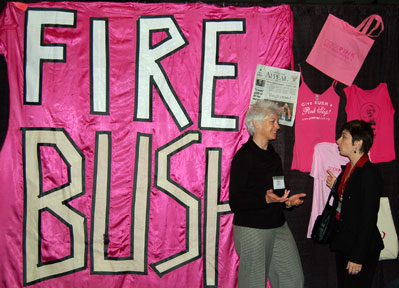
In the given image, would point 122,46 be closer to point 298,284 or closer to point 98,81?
point 98,81

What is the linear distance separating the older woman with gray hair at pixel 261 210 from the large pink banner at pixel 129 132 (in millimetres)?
467

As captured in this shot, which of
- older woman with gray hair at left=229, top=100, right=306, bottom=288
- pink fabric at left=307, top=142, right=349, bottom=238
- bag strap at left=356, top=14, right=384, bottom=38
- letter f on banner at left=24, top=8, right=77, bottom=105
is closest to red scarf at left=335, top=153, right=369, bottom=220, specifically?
older woman with gray hair at left=229, top=100, right=306, bottom=288

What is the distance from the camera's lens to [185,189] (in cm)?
277

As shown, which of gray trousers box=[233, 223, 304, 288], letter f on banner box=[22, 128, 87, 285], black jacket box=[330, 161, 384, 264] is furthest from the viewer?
letter f on banner box=[22, 128, 87, 285]

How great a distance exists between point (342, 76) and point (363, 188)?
1.05 metres

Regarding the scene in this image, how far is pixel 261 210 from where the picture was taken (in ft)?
7.17

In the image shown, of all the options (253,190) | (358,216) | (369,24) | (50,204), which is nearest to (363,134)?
(358,216)

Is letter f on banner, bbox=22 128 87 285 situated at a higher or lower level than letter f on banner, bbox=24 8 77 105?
lower

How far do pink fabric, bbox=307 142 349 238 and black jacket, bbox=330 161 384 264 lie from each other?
2.06 ft

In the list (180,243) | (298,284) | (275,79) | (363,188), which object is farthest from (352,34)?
(180,243)

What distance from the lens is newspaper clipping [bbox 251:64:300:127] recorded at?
2771 millimetres

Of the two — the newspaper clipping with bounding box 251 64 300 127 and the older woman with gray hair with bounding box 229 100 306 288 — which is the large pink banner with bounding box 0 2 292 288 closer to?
the newspaper clipping with bounding box 251 64 300 127

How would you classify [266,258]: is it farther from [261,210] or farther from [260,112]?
[260,112]

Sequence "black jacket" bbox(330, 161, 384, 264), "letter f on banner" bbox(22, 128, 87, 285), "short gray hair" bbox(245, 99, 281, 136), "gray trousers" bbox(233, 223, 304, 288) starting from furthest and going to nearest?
"letter f on banner" bbox(22, 128, 87, 285), "short gray hair" bbox(245, 99, 281, 136), "gray trousers" bbox(233, 223, 304, 288), "black jacket" bbox(330, 161, 384, 264)
